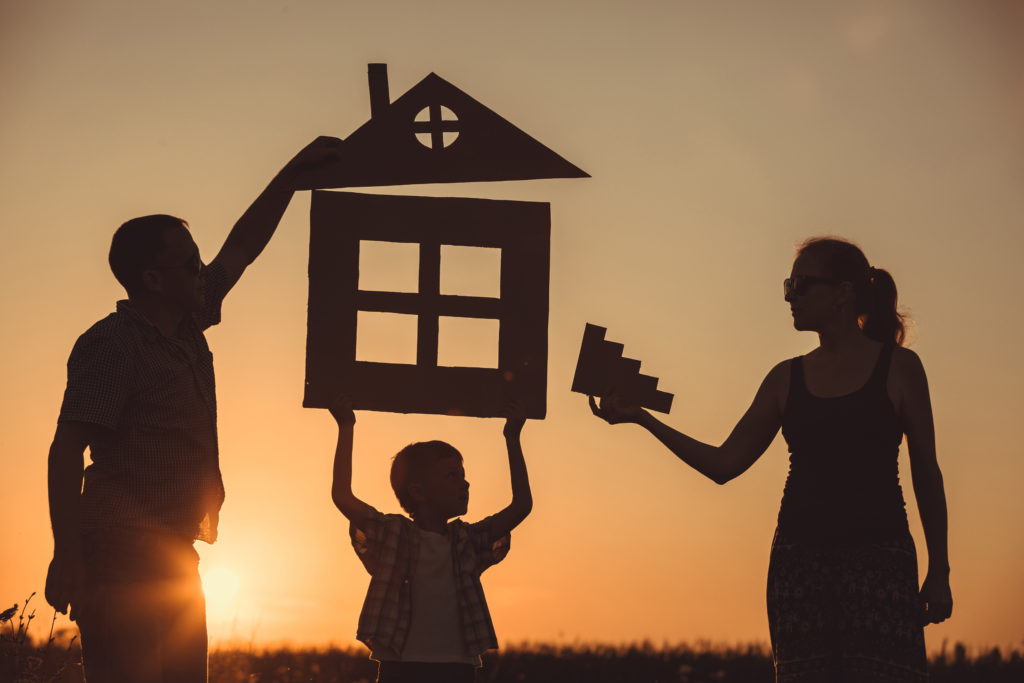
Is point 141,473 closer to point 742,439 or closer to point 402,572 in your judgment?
point 402,572

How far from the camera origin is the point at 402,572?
5.36 m

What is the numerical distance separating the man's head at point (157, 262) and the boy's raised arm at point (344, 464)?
1.03 metres

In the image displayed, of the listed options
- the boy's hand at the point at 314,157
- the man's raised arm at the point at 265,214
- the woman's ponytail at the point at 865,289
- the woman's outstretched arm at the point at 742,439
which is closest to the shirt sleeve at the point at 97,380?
the man's raised arm at the point at 265,214

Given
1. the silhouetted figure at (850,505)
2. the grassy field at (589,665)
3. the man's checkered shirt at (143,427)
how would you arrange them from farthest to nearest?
the grassy field at (589,665) → the silhouetted figure at (850,505) → the man's checkered shirt at (143,427)

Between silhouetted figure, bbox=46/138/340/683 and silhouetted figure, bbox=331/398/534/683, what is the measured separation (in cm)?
98

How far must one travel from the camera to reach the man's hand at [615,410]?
5.21 meters

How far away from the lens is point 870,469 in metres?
4.39

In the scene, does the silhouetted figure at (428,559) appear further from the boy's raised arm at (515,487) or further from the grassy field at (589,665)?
the grassy field at (589,665)

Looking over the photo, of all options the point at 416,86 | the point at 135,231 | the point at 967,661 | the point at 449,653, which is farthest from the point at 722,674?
the point at 135,231

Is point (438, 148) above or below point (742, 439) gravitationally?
above

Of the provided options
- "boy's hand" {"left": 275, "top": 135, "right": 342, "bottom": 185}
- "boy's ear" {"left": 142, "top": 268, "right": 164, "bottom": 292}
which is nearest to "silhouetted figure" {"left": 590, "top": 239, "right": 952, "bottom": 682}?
"boy's hand" {"left": 275, "top": 135, "right": 342, "bottom": 185}

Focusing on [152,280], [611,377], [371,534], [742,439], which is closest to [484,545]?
[371,534]

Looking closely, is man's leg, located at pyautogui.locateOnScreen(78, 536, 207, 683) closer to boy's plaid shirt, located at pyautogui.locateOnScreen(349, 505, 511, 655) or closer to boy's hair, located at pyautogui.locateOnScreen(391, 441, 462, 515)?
boy's plaid shirt, located at pyautogui.locateOnScreen(349, 505, 511, 655)

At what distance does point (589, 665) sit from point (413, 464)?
3125 mm
